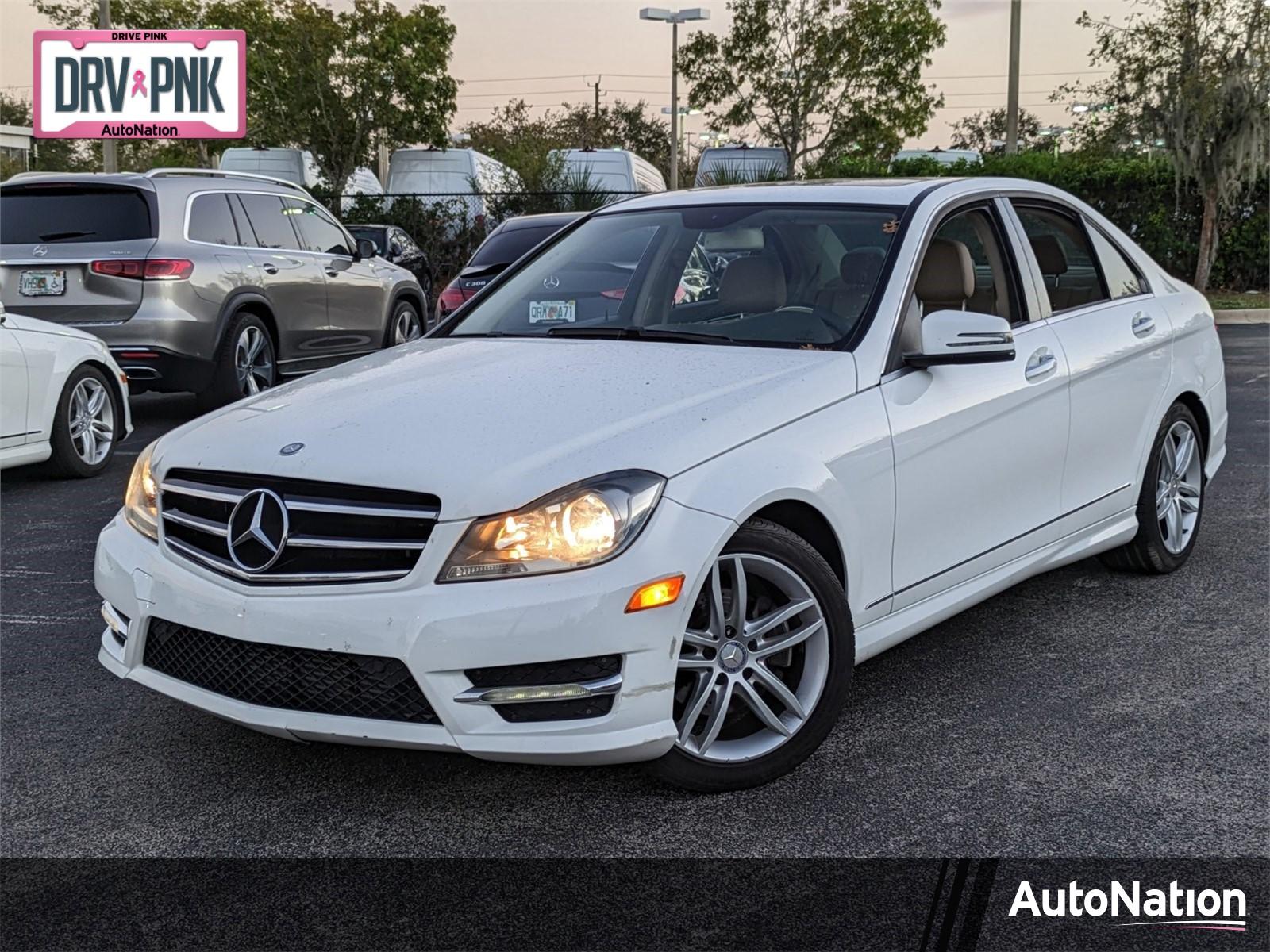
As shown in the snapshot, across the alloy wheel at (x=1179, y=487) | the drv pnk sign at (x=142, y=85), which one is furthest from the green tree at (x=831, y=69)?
the alloy wheel at (x=1179, y=487)

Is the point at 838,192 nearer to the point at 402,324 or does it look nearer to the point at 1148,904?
the point at 1148,904

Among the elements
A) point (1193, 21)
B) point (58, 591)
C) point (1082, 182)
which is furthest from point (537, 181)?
point (58, 591)

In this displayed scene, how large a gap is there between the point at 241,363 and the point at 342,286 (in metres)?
1.92

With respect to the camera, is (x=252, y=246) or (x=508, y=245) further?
(x=508, y=245)

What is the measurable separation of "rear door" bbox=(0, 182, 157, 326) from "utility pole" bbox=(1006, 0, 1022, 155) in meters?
17.0

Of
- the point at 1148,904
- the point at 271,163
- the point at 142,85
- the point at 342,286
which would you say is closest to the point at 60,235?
the point at 342,286

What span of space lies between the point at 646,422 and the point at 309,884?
134 cm

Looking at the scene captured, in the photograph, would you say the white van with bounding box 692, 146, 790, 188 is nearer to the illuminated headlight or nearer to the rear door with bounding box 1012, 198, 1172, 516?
the rear door with bounding box 1012, 198, 1172, 516

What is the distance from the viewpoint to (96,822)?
3.61 metres

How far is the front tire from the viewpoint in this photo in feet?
11.8

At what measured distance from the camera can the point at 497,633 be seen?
328 cm

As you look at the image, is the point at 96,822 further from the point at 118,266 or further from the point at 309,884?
the point at 118,266

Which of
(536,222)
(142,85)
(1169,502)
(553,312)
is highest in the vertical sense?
(142,85)

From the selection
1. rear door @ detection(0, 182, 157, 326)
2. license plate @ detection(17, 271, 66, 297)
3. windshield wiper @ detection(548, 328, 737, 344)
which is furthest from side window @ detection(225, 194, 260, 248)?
windshield wiper @ detection(548, 328, 737, 344)
